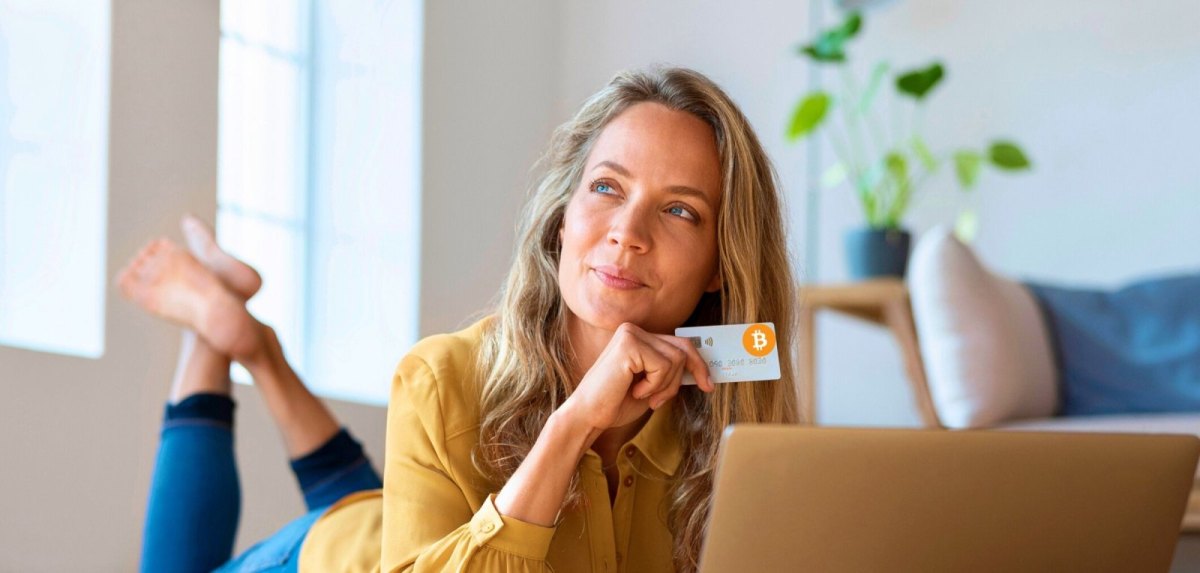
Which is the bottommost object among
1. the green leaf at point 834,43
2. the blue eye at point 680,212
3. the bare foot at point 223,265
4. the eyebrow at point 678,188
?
the bare foot at point 223,265

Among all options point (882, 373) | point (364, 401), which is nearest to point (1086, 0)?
point (882, 373)

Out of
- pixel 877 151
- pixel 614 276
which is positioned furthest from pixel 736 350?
pixel 877 151

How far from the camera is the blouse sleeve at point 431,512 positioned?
113 cm

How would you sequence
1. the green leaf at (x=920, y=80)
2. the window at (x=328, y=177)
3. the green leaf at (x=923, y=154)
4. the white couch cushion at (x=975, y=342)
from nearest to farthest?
1. the white couch cushion at (x=975, y=342)
2. the window at (x=328, y=177)
3. the green leaf at (x=920, y=80)
4. the green leaf at (x=923, y=154)

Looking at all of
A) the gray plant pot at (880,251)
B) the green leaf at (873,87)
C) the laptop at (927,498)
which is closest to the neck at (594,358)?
the laptop at (927,498)

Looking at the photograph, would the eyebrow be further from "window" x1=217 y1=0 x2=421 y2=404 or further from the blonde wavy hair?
"window" x1=217 y1=0 x2=421 y2=404

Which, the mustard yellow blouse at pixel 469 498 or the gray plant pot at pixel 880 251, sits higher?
the gray plant pot at pixel 880 251

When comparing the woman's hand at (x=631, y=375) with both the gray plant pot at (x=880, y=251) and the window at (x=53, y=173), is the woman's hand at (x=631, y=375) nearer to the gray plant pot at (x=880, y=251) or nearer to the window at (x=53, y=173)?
the window at (x=53, y=173)

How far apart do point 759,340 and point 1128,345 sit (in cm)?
184

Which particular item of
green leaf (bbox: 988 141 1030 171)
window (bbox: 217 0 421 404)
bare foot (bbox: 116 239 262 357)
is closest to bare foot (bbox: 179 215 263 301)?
bare foot (bbox: 116 239 262 357)

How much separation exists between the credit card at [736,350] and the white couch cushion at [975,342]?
142cm

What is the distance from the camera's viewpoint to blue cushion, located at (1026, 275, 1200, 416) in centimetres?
266

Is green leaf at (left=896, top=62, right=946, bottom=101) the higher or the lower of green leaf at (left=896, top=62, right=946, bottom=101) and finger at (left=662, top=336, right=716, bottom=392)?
the higher

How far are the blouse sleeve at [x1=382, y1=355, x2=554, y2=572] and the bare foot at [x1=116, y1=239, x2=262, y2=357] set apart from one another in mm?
806
